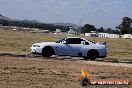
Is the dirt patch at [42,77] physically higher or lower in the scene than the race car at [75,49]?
lower

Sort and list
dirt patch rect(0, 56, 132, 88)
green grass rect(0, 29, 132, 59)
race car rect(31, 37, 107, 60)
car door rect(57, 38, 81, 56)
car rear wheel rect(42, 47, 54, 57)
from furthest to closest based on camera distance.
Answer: green grass rect(0, 29, 132, 59) < car door rect(57, 38, 81, 56) < race car rect(31, 37, 107, 60) < car rear wheel rect(42, 47, 54, 57) < dirt patch rect(0, 56, 132, 88)

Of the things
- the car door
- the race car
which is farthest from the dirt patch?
the car door

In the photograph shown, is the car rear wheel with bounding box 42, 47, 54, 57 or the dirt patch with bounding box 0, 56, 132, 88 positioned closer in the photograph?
the dirt patch with bounding box 0, 56, 132, 88

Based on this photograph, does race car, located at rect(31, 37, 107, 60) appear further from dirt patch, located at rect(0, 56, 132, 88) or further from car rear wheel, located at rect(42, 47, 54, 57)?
dirt patch, located at rect(0, 56, 132, 88)

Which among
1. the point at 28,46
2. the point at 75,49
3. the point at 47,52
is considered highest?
the point at 75,49

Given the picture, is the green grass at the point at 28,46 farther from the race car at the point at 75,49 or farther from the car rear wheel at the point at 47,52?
the car rear wheel at the point at 47,52

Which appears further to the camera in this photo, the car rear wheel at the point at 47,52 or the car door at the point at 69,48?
the car door at the point at 69,48

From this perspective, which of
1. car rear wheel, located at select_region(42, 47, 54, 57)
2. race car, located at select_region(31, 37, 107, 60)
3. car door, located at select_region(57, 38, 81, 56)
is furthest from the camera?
car door, located at select_region(57, 38, 81, 56)

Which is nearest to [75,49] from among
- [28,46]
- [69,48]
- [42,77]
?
[69,48]

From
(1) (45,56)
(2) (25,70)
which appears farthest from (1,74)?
(1) (45,56)

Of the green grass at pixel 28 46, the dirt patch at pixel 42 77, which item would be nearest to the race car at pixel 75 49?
the green grass at pixel 28 46

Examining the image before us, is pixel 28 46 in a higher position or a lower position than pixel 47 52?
lower

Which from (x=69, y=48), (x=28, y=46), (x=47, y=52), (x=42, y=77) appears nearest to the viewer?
(x=42, y=77)

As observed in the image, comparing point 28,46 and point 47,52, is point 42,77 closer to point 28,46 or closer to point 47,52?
point 47,52
